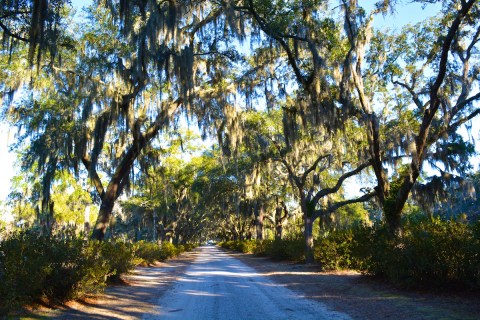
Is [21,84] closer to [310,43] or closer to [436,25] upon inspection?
[310,43]

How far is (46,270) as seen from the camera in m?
6.38

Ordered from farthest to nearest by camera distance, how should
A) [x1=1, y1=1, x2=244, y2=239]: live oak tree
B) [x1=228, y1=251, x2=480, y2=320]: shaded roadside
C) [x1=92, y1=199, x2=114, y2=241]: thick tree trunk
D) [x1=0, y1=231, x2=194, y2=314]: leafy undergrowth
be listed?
1. [x1=92, y1=199, x2=114, y2=241]: thick tree trunk
2. [x1=1, y1=1, x2=244, y2=239]: live oak tree
3. [x1=228, y1=251, x2=480, y2=320]: shaded roadside
4. [x1=0, y1=231, x2=194, y2=314]: leafy undergrowth

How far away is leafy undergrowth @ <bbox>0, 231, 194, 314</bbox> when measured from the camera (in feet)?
18.1

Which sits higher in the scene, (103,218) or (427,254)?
(103,218)

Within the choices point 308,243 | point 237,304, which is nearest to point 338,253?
point 308,243

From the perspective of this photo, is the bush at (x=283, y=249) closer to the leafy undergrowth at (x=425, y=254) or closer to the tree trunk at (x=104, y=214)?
the leafy undergrowth at (x=425, y=254)

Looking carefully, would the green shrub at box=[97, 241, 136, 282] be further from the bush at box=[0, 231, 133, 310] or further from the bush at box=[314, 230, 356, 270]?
the bush at box=[314, 230, 356, 270]

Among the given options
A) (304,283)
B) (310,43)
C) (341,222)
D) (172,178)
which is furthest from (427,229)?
(172,178)

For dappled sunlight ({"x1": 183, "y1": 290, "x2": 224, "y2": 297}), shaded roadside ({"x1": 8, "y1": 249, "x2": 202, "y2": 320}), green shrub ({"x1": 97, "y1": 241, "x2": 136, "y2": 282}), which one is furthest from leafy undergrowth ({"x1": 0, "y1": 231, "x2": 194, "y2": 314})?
dappled sunlight ({"x1": 183, "y1": 290, "x2": 224, "y2": 297})

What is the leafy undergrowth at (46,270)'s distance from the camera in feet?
18.1

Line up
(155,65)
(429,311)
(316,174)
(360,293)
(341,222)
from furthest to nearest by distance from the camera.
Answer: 1. (341,222)
2. (316,174)
3. (155,65)
4. (360,293)
5. (429,311)

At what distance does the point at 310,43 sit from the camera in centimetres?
1080

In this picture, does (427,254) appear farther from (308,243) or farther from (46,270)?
(308,243)

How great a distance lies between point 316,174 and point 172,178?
15349 mm
